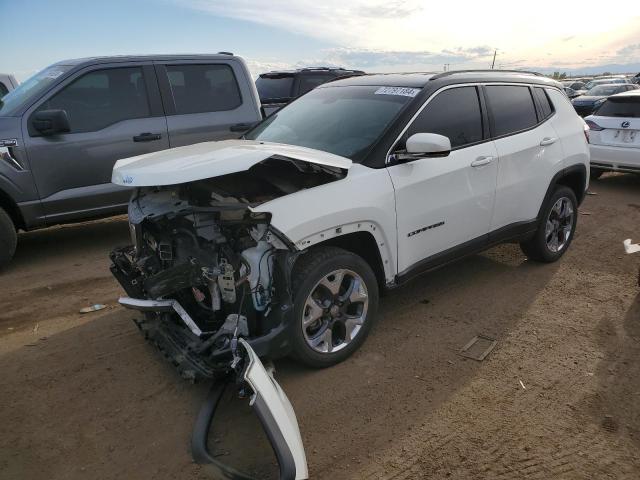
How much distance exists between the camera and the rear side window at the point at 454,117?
375cm

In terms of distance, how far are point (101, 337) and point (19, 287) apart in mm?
1599

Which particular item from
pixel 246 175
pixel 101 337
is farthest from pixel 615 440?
pixel 101 337

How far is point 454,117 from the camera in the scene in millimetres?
3984

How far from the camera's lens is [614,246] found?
581 centimetres

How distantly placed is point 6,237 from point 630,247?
265 inches

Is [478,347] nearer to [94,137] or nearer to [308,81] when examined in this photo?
[94,137]

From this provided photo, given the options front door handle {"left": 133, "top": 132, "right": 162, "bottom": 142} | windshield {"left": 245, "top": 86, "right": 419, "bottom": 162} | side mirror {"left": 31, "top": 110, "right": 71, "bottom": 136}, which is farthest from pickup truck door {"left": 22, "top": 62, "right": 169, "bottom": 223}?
windshield {"left": 245, "top": 86, "right": 419, "bottom": 162}

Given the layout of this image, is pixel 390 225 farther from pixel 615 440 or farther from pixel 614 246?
pixel 614 246

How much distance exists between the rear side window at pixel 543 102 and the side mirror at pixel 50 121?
15.1 ft

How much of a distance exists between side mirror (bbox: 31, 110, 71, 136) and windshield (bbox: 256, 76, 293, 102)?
4872 mm

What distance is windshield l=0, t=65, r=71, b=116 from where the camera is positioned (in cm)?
521

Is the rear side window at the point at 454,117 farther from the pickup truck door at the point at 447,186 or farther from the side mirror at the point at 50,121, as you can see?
the side mirror at the point at 50,121

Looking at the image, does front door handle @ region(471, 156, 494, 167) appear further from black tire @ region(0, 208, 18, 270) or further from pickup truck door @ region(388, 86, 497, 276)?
black tire @ region(0, 208, 18, 270)

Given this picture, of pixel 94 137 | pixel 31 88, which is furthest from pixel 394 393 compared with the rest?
pixel 31 88
